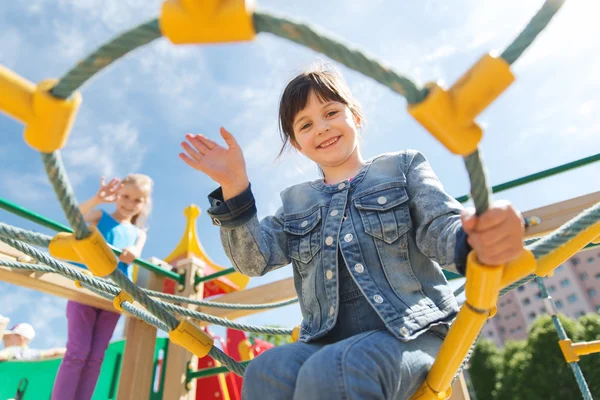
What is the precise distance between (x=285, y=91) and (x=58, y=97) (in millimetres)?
674

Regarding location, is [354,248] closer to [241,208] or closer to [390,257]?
[390,257]

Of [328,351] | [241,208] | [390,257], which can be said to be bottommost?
[328,351]

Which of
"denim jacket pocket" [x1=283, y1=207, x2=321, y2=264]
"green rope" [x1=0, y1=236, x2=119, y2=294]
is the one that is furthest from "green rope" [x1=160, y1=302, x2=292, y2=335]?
"denim jacket pocket" [x1=283, y1=207, x2=321, y2=264]

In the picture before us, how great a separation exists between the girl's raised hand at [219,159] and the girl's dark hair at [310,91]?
0.74 ft

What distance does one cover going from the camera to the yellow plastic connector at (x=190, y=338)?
92 cm

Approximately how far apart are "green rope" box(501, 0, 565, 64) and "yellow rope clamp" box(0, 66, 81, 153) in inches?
18.4

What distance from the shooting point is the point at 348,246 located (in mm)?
882

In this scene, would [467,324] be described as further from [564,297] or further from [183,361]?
[564,297]

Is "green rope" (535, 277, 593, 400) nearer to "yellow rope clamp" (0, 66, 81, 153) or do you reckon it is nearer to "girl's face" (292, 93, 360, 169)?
"girl's face" (292, 93, 360, 169)

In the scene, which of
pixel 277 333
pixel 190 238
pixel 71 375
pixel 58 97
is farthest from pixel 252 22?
pixel 190 238

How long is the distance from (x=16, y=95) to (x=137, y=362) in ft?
6.06

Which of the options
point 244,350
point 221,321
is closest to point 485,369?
point 244,350

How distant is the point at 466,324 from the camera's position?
0.61 meters

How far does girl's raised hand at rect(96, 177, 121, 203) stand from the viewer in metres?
2.33
